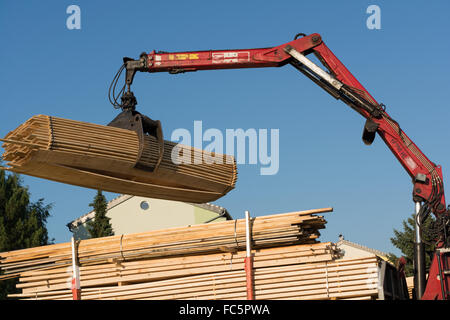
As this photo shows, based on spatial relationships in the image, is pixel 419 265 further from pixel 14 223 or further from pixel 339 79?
pixel 14 223

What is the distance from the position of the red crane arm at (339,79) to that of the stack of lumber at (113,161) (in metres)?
1.62

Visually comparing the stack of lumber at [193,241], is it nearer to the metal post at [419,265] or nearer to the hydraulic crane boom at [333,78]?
the metal post at [419,265]

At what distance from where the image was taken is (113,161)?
8141mm

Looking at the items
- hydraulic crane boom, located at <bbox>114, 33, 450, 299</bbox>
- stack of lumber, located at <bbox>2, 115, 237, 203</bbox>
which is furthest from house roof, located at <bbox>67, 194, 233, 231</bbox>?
stack of lumber, located at <bbox>2, 115, 237, 203</bbox>

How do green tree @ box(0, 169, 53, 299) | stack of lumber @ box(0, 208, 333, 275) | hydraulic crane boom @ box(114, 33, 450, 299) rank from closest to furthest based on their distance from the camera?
stack of lumber @ box(0, 208, 333, 275), hydraulic crane boom @ box(114, 33, 450, 299), green tree @ box(0, 169, 53, 299)

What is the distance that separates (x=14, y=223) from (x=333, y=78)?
63.2 feet

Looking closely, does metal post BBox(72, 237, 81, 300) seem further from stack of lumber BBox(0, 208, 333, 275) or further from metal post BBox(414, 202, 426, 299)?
metal post BBox(414, 202, 426, 299)

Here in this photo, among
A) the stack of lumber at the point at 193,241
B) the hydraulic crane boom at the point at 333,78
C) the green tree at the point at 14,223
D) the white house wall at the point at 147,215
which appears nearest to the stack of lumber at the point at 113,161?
the stack of lumber at the point at 193,241

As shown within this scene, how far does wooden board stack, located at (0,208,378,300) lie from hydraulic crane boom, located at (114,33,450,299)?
2.50 meters

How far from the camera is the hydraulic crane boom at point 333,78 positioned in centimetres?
977

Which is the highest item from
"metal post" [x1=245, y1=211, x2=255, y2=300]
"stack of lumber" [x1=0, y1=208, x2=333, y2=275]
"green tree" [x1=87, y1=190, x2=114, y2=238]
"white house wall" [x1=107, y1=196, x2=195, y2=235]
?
"white house wall" [x1=107, y1=196, x2=195, y2=235]

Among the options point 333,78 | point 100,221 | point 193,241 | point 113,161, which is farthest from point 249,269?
point 100,221

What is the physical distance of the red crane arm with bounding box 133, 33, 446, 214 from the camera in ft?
32.2
